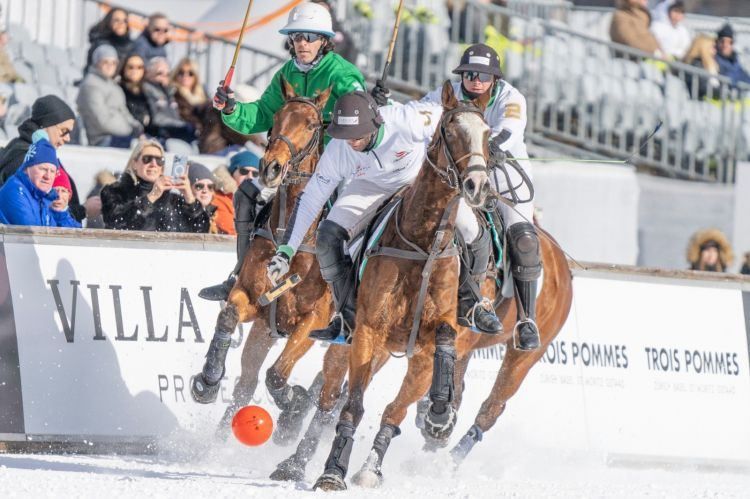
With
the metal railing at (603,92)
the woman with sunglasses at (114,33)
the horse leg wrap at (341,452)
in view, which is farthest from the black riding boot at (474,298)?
the metal railing at (603,92)

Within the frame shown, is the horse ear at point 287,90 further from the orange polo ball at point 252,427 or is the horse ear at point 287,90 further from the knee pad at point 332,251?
the orange polo ball at point 252,427

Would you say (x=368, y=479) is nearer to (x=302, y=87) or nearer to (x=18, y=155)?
(x=302, y=87)

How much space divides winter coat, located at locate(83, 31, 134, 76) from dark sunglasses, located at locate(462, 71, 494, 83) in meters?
5.92

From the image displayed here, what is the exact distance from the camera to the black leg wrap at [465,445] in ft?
31.9

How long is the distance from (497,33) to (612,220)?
8.40 ft

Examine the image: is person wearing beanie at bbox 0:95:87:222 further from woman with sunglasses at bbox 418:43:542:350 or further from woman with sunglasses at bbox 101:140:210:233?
woman with sunglasses at bbox 418:43:542:350

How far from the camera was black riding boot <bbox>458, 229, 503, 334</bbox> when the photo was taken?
26.2ft

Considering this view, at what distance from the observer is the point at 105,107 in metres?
13.4

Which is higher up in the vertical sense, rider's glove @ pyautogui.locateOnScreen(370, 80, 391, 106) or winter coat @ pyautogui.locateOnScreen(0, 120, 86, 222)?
rider's glove @ pyautogui.locateOnScreen(370, 80, 391, 106)

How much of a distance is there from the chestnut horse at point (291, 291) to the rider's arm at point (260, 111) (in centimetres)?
29

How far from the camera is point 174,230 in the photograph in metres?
10.9

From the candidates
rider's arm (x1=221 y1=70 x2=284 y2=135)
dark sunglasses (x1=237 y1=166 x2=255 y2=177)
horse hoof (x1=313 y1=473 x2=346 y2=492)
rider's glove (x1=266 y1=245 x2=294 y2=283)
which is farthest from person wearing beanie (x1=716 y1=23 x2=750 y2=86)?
horse hoof (x1=313 y1=473 x2=346 y2=492)

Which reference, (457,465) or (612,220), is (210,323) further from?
(612,220)

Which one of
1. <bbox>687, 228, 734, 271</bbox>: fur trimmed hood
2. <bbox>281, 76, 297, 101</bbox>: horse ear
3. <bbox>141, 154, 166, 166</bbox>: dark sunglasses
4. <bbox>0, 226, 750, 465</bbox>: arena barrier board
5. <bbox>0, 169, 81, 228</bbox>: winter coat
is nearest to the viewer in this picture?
<bbox>281, 76, 297, 101</bbox>: horse ear
